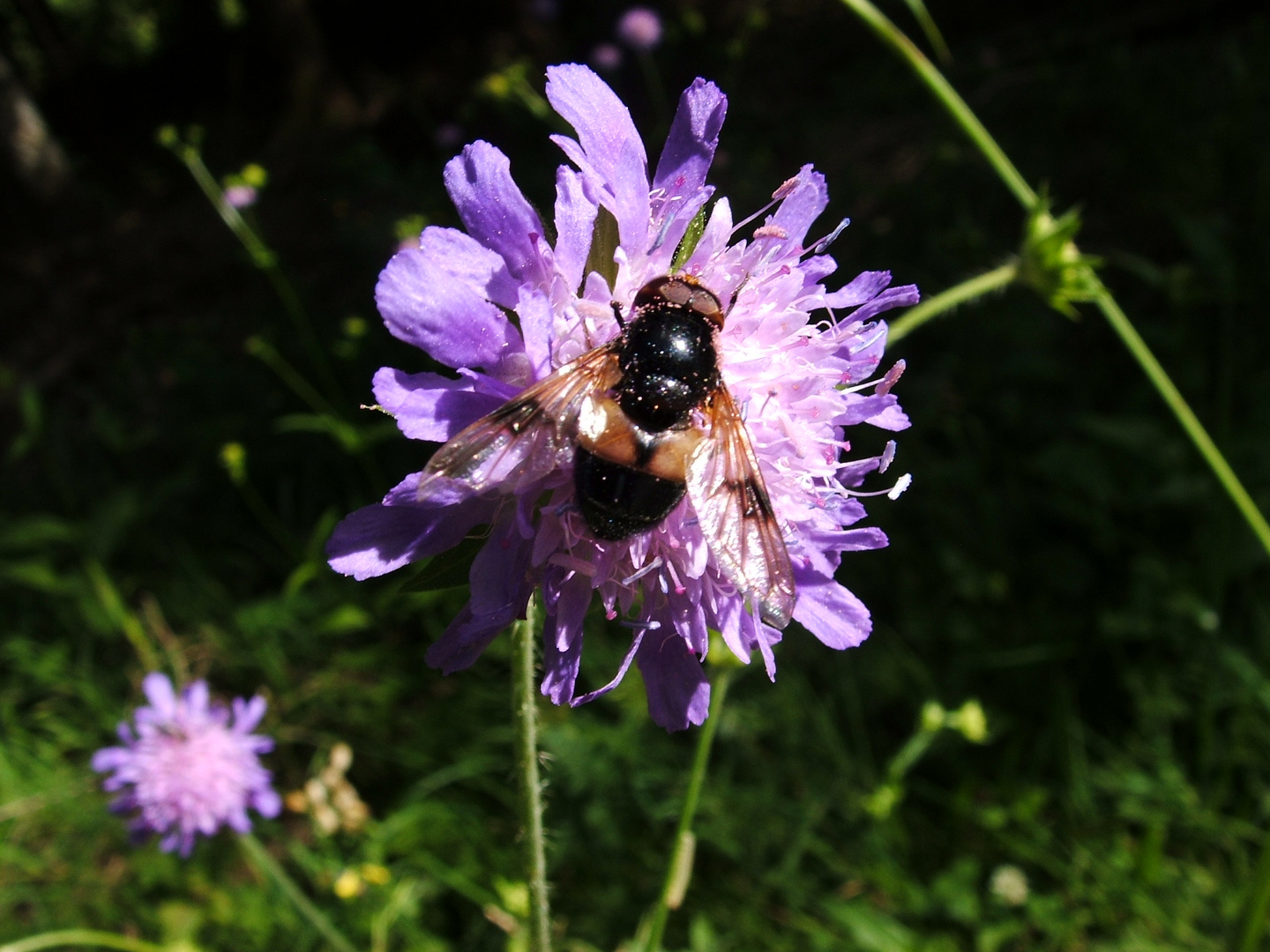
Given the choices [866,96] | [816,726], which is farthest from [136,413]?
[866,96]

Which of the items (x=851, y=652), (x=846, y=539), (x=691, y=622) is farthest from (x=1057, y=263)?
(x=851, y=652)

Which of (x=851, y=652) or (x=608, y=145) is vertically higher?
(x=851, y=652)

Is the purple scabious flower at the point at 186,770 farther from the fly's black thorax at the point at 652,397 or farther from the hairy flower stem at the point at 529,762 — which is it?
the fly's black thorax at the point at 652,397

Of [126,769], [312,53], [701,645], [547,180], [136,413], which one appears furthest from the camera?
[312,53]

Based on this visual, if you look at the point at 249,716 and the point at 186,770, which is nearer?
the point at 186,770

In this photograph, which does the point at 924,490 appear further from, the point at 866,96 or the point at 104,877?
the point at 866,96

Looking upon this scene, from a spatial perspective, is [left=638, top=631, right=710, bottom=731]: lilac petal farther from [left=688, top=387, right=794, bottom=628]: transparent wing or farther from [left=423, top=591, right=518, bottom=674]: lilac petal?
[left=423, top=591, right=518, bottom=674]: lilac petal

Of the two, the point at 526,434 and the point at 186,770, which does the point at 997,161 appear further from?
the point at 186,770
